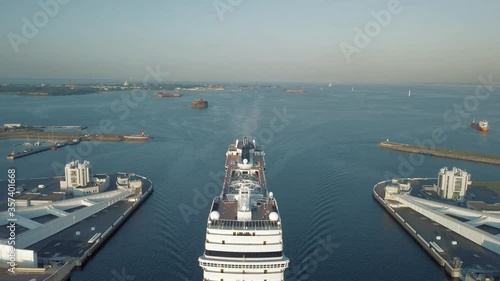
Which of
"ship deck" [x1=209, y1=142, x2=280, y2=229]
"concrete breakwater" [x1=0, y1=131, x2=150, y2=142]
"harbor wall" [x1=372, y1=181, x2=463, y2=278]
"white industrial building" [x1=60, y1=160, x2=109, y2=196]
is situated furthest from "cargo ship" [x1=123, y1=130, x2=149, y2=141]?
"harbor wall" [x1=372, y1=181, x2=463, y2=278]

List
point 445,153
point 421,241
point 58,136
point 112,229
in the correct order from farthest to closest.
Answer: point 58,136 < point 445,153 < point 112,229 < point 421,241

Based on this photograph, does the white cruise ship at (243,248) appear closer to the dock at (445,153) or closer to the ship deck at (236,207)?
the ship deck at (236,207)

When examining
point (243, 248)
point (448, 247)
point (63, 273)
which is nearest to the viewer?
point (243, 248)

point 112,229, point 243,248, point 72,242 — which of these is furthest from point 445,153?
point 72,242

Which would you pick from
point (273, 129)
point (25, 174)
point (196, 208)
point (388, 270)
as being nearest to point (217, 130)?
point (273, 129)

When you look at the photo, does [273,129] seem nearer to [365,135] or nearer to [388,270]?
[365,135]

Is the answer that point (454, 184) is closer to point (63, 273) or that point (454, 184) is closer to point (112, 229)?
point (112, 229)
